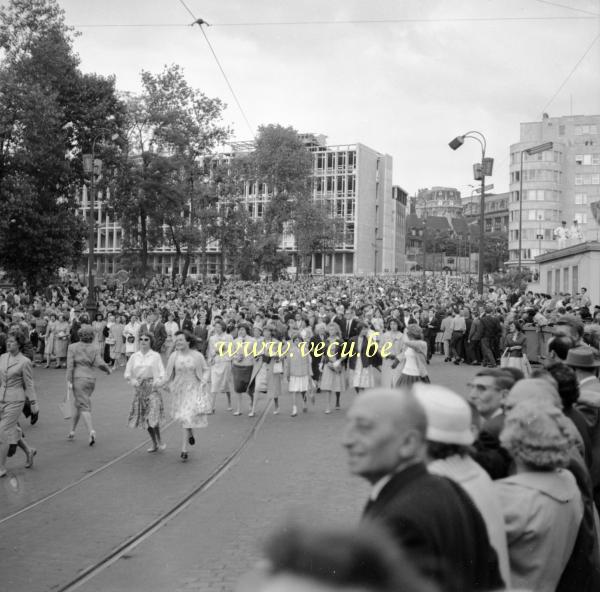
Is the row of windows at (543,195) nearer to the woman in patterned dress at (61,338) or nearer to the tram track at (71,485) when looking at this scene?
the woman in patterned dress at (61,338)

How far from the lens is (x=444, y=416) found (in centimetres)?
267

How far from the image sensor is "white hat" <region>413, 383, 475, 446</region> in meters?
2.66

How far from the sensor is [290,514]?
1.49 m

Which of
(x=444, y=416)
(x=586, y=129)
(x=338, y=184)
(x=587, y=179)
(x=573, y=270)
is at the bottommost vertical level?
(x=444, y=416)

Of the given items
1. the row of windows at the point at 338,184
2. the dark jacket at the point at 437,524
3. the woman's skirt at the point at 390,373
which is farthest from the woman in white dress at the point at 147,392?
the row of windows at the point at 338,184

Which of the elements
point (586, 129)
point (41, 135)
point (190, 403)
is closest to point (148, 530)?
point (190, 403)

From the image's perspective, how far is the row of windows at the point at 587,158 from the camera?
90875mm

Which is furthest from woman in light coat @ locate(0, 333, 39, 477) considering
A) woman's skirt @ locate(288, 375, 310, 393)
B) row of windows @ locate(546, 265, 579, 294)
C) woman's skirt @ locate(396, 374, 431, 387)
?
row of windows @ locate(546, 265, 579, 294)

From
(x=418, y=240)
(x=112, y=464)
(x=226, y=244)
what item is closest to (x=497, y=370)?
(x=112, y=464)

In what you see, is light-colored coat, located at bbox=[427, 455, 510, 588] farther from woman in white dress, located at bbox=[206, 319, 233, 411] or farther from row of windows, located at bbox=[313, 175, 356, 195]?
row of windows, located at bbox=[313, 175, 356, 195]

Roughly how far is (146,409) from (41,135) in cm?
2362

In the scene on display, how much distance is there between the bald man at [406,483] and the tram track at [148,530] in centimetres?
398

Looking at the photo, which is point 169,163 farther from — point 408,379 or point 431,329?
point 408,379

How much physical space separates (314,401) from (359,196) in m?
96.0
